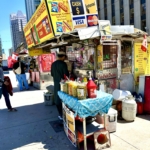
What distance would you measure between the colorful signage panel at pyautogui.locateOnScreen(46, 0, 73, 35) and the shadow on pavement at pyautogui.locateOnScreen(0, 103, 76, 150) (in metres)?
2.91

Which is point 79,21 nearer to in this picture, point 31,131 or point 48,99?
point 48,99

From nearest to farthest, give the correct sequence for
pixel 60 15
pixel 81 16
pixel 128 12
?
1. pixel 81 16
2. pixel 60 15
3. pixel 128 12

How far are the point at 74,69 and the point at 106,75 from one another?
118cm

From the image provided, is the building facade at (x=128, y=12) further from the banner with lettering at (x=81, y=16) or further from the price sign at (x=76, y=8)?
the price sign at (x=76, y=8)

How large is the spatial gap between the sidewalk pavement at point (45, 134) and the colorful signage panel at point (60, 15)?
10.00 ft

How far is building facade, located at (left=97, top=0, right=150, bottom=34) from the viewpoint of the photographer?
22.0 m

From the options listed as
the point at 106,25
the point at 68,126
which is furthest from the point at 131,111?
the point at 106,25

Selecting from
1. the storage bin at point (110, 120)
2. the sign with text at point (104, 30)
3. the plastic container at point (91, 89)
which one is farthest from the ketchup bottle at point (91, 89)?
the sign with text at point (104, 30)

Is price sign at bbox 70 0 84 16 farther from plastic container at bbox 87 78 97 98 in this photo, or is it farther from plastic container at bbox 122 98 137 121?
plastic container at bbox 87 78 97 98

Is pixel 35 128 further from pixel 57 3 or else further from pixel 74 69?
pixel 57 3

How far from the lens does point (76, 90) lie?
9.06 ft

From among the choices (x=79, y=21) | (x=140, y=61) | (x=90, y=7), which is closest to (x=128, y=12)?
(x=90, y=7)

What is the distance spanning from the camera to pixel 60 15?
557cm

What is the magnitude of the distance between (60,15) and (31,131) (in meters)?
4.01
